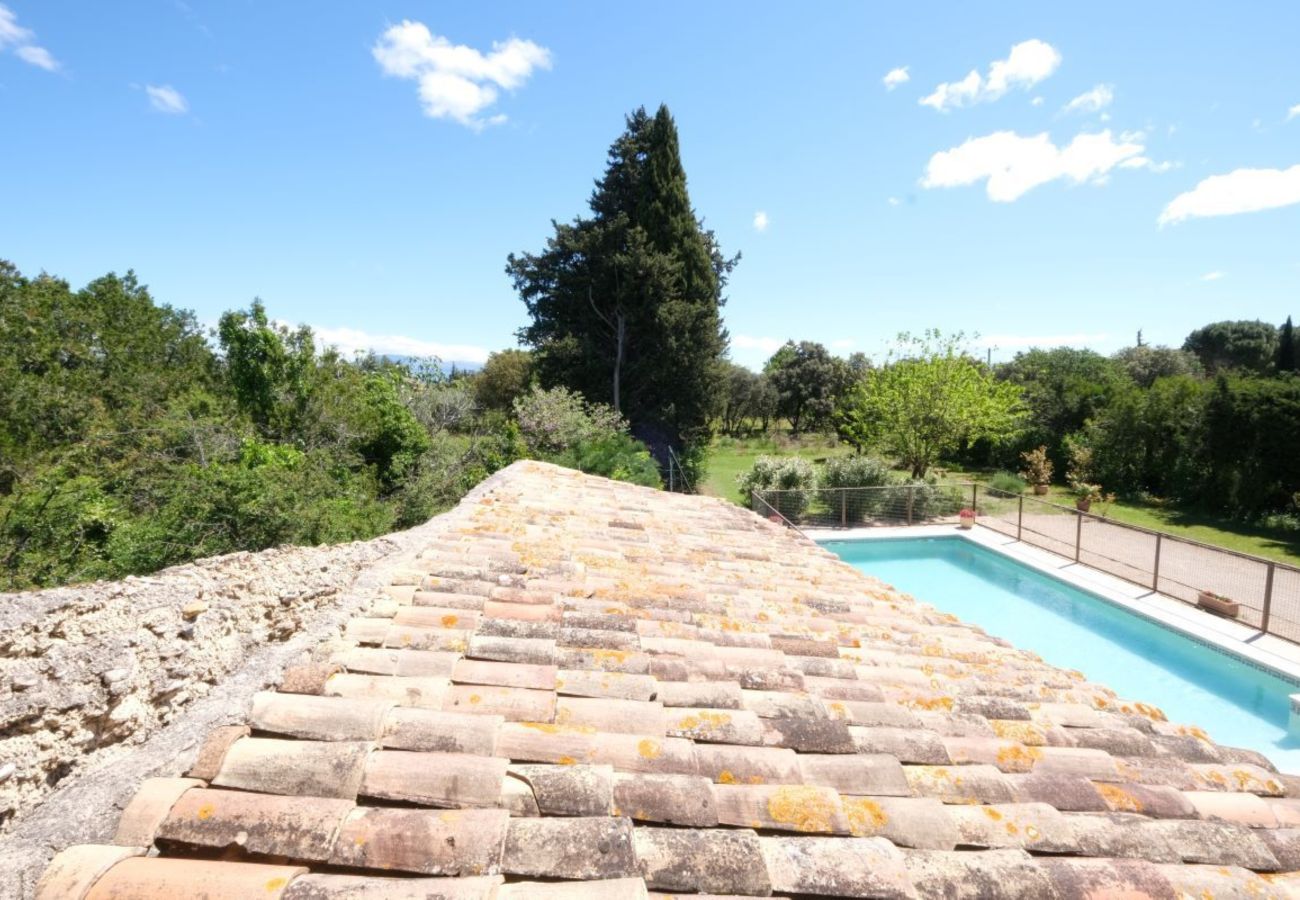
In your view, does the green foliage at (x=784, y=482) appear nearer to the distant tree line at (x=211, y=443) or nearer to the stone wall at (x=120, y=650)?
the distant tree line at (x=211, y=443)

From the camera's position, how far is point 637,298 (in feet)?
81.8

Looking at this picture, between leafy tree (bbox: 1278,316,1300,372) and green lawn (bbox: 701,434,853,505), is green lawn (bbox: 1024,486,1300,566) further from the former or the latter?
leafy tree (bbox: 1278,316,1300,372)

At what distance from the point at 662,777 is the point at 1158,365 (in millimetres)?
65754

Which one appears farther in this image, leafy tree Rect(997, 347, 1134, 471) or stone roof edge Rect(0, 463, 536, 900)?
leafy tree Rect(997, 347, 1134, 471)

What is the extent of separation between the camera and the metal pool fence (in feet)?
35.3

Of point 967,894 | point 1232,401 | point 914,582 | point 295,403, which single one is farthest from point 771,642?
point 1232,401

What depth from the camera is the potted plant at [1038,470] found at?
2347 centimetres

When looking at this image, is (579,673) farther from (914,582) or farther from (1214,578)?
(1214,578)

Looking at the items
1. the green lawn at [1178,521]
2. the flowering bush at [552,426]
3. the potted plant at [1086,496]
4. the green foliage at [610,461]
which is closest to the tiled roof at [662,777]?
the green foliage at [610,461]

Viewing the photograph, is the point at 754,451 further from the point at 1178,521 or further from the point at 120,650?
the point at 120,650

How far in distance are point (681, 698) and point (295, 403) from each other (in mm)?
18444

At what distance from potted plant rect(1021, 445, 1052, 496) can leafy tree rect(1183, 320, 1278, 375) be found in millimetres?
43816

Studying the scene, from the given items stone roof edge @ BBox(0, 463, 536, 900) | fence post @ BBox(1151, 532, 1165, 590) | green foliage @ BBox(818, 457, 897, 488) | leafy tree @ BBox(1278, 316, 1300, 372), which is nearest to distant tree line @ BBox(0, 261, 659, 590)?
green foliage @ BBox(818, 457, 897, 488)

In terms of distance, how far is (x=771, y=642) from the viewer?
10.8 ft
